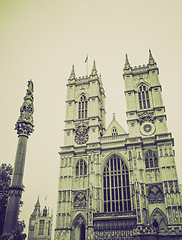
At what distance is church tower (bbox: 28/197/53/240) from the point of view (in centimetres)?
6488

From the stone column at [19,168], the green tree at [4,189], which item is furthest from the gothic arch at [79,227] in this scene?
the stone column at [19,168]

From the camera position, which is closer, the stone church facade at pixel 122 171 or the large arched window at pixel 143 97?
the stone church facade at pixel 122 171

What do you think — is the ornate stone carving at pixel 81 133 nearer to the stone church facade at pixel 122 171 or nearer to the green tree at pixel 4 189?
the stone church facade at pixel 122 171

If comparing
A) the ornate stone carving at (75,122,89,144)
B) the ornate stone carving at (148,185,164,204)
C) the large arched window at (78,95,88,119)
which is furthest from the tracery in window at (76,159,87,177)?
the ornate stone carving at (148,185,164,204)

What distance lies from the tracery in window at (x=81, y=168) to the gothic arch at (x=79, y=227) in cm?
583

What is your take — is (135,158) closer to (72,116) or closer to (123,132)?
(123,132)

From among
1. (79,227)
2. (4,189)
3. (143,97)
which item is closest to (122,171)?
(79,227)

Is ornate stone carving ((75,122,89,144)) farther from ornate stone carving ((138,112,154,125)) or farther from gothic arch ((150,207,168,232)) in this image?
gothic arch ((150,207,168,232))

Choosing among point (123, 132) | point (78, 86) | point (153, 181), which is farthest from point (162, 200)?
point (78, 86)

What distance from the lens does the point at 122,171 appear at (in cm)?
3634

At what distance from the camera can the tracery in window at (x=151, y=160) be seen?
115 ft

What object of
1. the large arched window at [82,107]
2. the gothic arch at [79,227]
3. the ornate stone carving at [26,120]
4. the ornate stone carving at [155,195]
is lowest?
the gothic arch at [79,227]

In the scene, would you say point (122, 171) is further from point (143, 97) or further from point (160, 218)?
point (143, 97)

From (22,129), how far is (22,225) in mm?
17278
